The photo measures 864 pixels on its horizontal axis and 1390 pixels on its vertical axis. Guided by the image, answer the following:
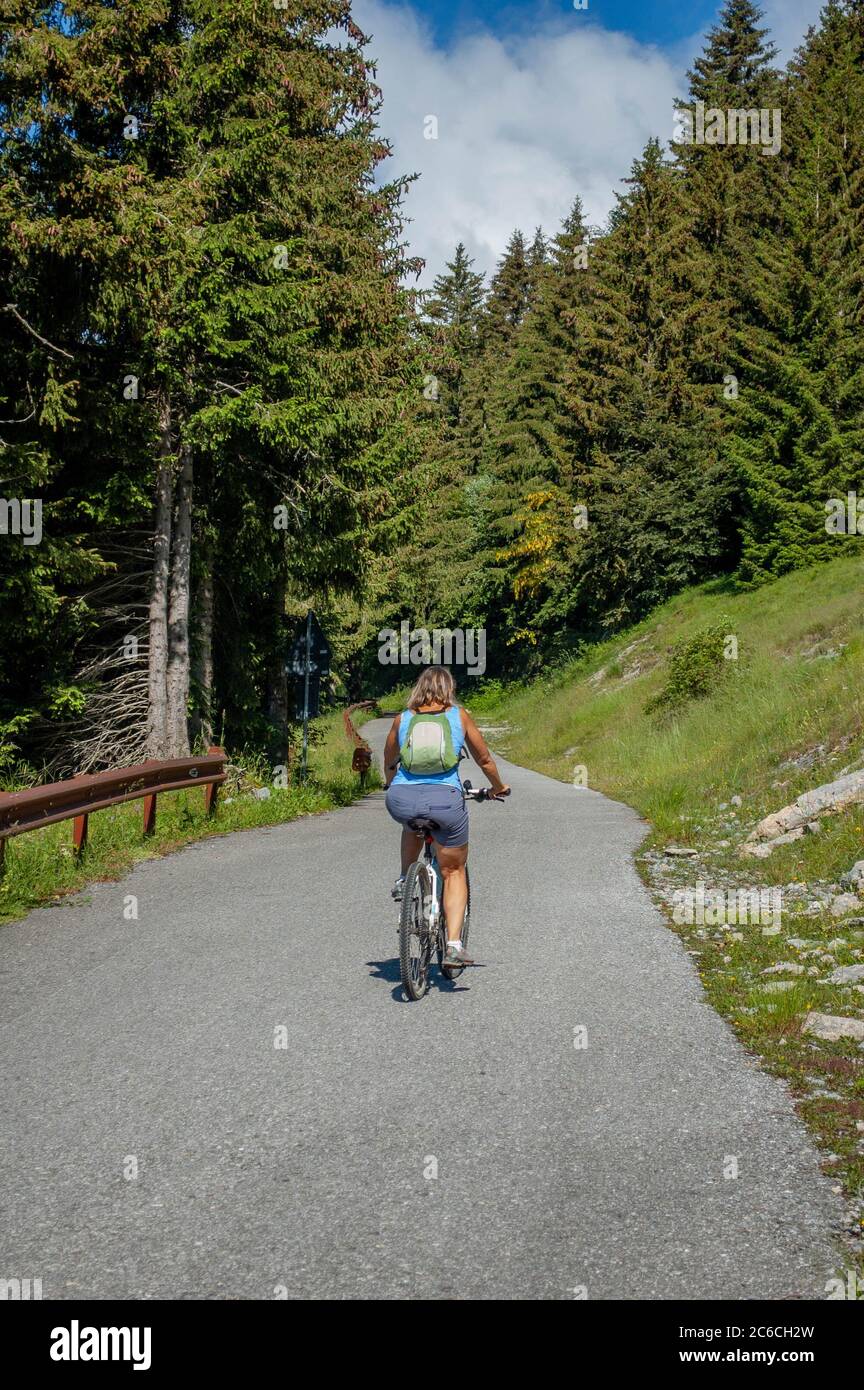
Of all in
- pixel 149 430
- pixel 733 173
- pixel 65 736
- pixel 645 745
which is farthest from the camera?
pixel 733 173

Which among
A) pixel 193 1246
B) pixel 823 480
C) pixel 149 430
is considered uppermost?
pixel 823 480

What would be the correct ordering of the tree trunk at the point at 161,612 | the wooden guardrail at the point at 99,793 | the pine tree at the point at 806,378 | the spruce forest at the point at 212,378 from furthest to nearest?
the pine tree at the point at 806,378, the tree trunk at the point at 161,612, the spruce forest at the point at 212,378, the wooden guardrail at the point at 99,793

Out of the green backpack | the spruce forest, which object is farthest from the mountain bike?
the spruce forest

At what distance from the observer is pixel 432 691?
6695 millimetres

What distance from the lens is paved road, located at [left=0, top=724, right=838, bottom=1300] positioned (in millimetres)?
3400

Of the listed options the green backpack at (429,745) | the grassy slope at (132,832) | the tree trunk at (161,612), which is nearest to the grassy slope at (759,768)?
the green backpack at (429,745)

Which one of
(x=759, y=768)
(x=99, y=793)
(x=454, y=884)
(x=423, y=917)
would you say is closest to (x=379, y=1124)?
(x=423, y=917)

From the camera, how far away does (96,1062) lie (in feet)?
17.5

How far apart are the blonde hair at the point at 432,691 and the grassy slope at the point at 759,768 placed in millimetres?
2571

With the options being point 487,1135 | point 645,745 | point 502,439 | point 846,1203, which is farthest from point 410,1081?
point 502,439

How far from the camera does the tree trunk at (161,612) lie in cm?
1581

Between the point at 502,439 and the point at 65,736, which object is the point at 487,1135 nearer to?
the point at 65,736

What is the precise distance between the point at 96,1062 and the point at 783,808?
929 centimetres

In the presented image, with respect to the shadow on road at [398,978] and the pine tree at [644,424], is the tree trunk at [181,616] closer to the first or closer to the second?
the shadow on road at [398,978]
